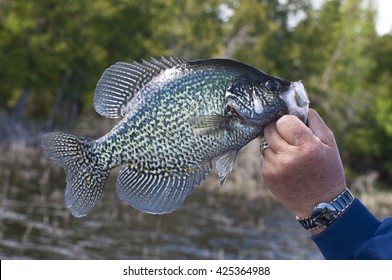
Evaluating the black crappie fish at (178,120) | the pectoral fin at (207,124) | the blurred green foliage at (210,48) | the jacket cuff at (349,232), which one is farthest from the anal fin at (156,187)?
the blurred green foliage at (210,48)

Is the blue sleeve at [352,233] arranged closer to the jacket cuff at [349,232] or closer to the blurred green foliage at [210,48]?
the jacket cuff at [349,232]

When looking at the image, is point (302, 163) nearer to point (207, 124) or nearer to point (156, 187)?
point (207, 124)

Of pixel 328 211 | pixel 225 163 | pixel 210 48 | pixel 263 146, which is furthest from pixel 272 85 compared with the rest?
pixel 210 48

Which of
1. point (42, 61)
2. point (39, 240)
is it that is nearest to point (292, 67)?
point (42, 61)

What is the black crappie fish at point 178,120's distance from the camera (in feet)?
7.88

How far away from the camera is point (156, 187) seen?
2410 millimetres

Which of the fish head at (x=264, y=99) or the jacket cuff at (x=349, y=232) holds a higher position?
the fish head at (x=264, y=99)

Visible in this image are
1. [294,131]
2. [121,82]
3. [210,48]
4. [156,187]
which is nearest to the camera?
[294,131]

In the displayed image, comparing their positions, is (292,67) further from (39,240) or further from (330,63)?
(39,240)

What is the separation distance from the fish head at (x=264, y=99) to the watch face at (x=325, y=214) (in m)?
0.33

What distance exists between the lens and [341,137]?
44781 millimetres

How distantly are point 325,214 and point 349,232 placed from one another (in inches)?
3.9

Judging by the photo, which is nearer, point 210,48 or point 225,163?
point 225,163
